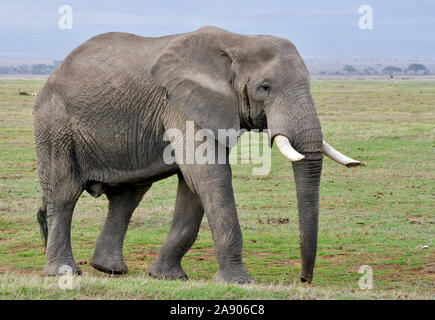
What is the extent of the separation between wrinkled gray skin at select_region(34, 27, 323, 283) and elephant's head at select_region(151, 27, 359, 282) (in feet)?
0.04

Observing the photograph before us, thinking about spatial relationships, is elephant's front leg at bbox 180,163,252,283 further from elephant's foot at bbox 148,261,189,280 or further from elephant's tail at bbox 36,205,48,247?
elephant's tail at bbox 36,205,48,247

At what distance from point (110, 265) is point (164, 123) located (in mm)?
2177

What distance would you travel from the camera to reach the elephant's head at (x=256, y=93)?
820 cm

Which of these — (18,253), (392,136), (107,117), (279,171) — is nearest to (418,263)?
(107,117)

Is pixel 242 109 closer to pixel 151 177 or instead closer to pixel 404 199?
pixel 151 177

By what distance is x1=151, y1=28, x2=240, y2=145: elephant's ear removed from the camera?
345 inches

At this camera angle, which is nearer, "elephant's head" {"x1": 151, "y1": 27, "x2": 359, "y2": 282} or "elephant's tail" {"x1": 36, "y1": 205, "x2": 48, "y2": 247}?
"elephant's head" {"x1": 151, "y1": 27, "x2": 359, "y2": 282}

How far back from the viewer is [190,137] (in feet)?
28.9

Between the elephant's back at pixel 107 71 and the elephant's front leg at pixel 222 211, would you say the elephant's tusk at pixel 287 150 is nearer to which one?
the elephant's front leg at pixel 222 211

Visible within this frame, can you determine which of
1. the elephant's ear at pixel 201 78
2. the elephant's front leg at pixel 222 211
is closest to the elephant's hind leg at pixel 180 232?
the elephant's front leg at pixel 222 211

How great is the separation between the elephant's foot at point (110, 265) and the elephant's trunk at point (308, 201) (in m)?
2.84

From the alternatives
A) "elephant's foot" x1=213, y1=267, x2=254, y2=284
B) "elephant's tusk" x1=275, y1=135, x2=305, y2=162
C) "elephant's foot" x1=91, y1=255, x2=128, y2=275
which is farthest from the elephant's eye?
"elephant's foot" x1=91, y1=255, x2=128, y2=275

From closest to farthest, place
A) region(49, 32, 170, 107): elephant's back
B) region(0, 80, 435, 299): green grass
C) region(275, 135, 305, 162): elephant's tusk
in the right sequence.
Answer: region(0, 80, 435, 299): green grass, region(275, 135, 305, 162): elephant's tusk, region(49, 32, 170, 107): elephant's back
